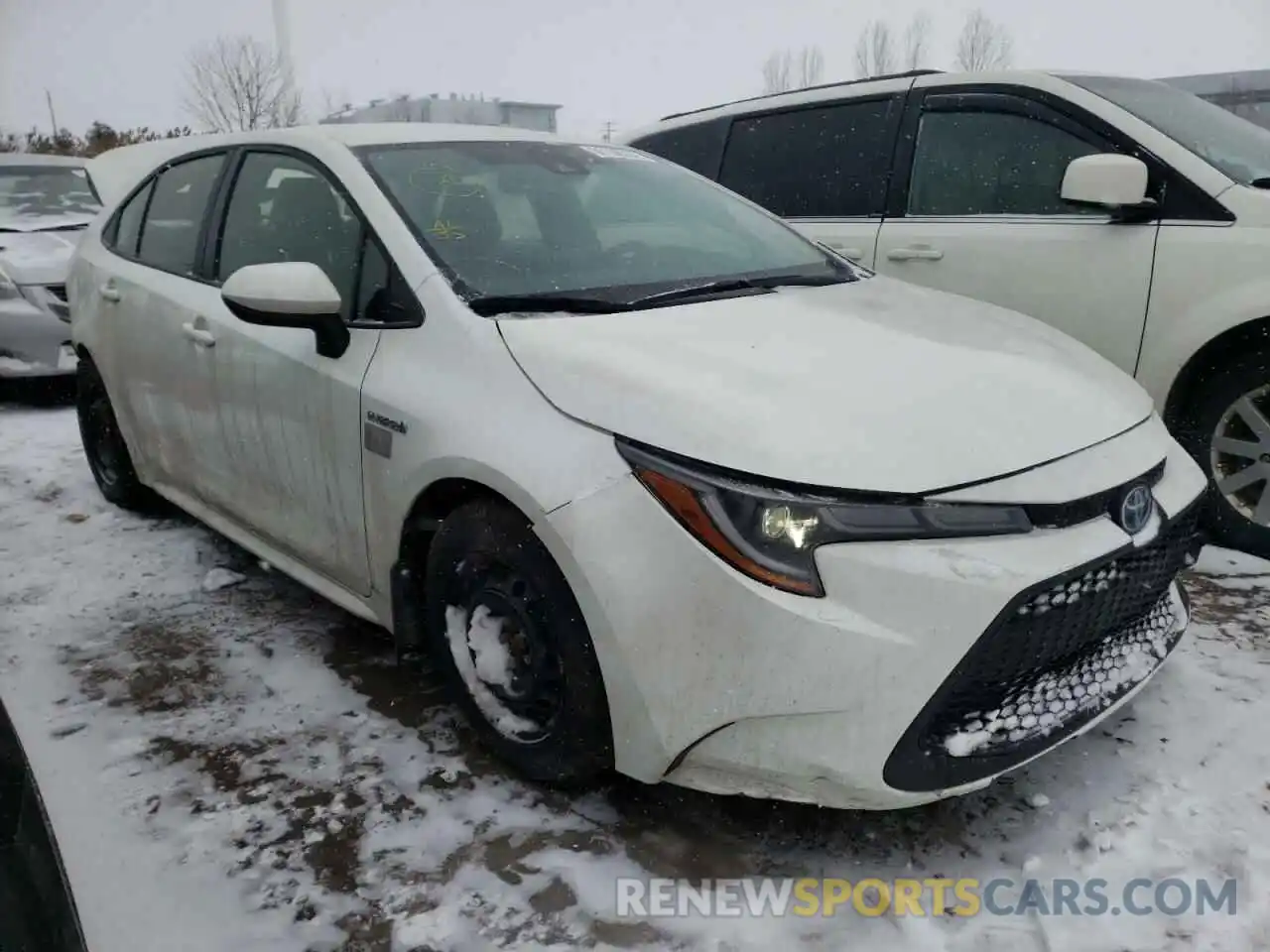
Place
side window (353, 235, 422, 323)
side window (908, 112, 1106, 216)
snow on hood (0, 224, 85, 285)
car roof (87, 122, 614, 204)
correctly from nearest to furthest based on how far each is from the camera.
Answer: side window (353, 235, 422, 323) → car roof (87, 122, 614, 204) → side window (908, 112, 1106, 216) → snow on hood (0, 224, 85, 285)

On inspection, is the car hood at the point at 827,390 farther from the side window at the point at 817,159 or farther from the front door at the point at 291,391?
the side window at the point at 817,159

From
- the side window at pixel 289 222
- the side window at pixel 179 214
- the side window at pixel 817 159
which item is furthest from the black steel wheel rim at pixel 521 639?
the side window at pixel 817 159

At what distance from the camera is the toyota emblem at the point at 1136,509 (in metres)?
2.00

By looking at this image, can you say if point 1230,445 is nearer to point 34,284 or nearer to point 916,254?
point 916,254

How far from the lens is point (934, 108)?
4039 mm

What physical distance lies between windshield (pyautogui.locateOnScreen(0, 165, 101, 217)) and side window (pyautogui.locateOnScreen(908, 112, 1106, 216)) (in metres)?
6.14

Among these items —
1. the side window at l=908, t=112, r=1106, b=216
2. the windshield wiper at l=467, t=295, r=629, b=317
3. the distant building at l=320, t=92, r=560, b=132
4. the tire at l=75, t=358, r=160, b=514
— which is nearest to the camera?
the windshield wiper at l=467, t=295, r=629, b=317

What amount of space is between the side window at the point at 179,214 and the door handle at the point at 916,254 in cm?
257

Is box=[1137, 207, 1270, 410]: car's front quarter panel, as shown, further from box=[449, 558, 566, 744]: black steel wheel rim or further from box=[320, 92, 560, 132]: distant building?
box=[320, 92, 560, 132]: distant building

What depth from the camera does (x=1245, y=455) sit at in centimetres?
329

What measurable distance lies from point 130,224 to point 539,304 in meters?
2.48

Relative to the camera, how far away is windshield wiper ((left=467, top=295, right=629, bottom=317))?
234 cm

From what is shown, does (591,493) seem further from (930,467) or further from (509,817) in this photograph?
(509,817)

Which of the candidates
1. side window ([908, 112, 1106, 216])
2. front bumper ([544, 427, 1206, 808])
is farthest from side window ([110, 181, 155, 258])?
side window ([908, 112, 1106, 216])
